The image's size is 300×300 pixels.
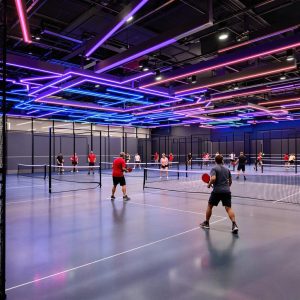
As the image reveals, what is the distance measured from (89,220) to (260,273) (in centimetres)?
421

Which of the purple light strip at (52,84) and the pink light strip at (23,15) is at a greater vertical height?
the purple light strip at (52,84)

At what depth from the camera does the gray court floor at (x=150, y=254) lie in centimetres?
339

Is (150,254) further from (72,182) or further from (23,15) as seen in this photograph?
(72,182)

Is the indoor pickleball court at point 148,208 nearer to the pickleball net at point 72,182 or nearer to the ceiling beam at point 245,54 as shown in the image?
the ceiling beam at point 245,54

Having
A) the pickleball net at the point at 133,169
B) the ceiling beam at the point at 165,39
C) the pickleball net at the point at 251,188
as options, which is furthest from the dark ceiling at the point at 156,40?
the pickleball net at the point at 133,169

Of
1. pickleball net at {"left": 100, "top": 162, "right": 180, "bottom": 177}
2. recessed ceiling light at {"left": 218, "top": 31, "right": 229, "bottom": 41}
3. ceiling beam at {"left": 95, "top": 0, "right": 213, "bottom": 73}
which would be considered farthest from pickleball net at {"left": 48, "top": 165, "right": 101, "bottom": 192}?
recessed ceiling light at {"left": 218, "top": 31, "right": 229, "bottom": 41}

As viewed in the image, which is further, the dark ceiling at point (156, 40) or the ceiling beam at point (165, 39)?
the dark ceiling at point (156, 40)

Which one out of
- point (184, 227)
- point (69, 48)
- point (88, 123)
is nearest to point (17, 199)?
point (69, 48)

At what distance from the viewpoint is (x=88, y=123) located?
27.9m

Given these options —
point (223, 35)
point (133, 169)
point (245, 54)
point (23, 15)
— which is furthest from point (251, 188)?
point (133, 169)

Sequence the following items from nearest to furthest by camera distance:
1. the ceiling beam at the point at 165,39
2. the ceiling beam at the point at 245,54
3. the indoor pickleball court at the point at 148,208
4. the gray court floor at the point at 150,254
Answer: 1. the gray court floor at the point at 150,254
2. the indoor pickleball court at the point at 148,208
3. the ceiling beam at the point at 165,39
4. the ceiling beam at the point at 245,54

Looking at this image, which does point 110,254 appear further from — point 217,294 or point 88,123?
point 88,123

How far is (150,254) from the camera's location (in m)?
4.60

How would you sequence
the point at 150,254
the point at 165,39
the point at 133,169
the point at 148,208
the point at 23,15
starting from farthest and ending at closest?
the point at 133,169
the point at 148,208
the point at 165,39
the point at 23,15
the point at 150,254
